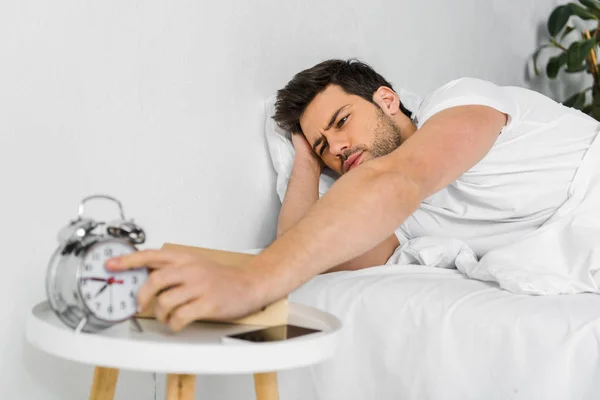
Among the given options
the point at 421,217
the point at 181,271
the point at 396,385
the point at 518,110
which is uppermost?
the point at 518,110

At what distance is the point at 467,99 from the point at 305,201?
0.44 metres

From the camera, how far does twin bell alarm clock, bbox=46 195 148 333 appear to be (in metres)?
0.90

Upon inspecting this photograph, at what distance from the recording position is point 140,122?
1.51m

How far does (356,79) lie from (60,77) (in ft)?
2.45

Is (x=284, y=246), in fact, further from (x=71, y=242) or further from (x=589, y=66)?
(x=589, y=66)

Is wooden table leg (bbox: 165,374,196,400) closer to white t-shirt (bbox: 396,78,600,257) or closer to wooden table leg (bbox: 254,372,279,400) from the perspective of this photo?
wooden table leg (bbox: 254,372,279,400)

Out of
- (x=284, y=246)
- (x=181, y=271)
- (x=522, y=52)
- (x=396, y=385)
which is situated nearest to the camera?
(x=181, y=271)

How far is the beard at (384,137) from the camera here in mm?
1728

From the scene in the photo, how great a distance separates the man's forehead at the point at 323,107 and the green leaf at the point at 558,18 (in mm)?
1559

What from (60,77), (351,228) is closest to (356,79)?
A: (60,77)

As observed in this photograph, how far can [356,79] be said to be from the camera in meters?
1.84

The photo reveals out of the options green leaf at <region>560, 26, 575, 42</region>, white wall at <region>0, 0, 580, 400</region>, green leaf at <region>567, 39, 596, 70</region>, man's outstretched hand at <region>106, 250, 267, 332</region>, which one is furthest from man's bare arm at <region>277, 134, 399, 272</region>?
green leaf at <region>560, 26, 575, 42</region>

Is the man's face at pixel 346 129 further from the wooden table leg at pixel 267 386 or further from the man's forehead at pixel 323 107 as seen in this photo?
the wooden table leg at pixel 267 386

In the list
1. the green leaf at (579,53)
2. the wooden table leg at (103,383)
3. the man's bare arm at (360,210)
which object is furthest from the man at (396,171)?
the green leaf at (579,53)
